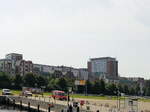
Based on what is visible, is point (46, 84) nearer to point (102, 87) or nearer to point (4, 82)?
point (4, 82)

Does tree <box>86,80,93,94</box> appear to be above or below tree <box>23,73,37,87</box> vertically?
below

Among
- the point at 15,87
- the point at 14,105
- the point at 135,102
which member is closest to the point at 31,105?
the point at 14,105

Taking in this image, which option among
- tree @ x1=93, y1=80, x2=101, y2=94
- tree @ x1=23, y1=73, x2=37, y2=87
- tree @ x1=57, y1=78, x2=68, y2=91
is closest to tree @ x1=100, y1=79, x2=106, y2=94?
tree @ x1=93, y1=80, x2=101, y2=94

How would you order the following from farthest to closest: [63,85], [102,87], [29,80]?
1. [102,87]
2. [29,80]
3. [63,85]

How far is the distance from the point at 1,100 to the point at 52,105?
31.0 meters

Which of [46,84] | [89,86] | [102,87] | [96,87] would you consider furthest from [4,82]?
[102,87]

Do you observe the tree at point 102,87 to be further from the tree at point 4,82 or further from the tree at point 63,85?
the tree at point 4,82

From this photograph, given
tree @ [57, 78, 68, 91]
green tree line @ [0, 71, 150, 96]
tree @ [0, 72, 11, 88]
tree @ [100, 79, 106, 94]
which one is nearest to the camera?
tree @ [0, 72, 11, 88]

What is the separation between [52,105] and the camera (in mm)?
58719

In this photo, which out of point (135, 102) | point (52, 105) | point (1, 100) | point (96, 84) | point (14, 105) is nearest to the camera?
point (135, 102)

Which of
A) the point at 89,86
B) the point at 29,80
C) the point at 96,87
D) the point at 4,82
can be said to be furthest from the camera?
the point at 96,87

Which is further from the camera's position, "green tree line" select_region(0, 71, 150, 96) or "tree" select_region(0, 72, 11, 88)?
"green tree line" select_region(0, 71, 150, 96)

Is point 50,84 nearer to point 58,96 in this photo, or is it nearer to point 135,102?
point 58,96

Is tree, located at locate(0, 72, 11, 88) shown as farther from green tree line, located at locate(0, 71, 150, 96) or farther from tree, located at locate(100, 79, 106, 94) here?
tree, located at locate(100, 79, 106, 94)
